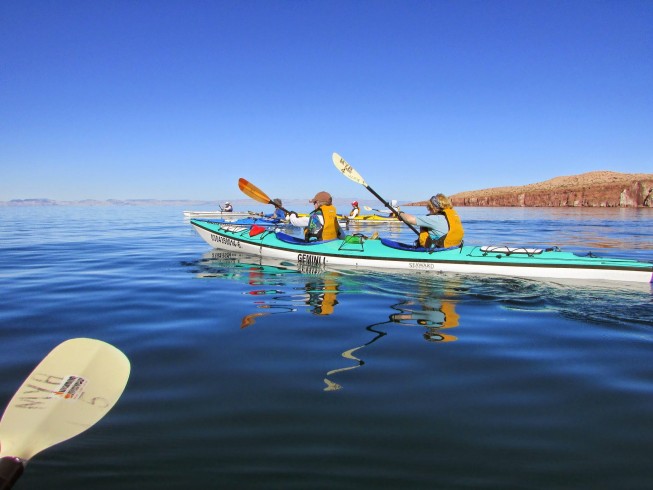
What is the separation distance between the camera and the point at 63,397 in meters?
3.20

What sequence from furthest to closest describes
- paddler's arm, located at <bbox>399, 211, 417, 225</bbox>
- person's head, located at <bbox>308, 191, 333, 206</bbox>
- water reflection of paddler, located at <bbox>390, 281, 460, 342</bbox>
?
person's head, located at <bbox>308, 191, 333, 206</bbox>
paddler's arm, located at <bbox>399, 211, 417, 225</bbox>
water reflection of paddler, located at <bbox>390, 281, 460, 342</bbox>

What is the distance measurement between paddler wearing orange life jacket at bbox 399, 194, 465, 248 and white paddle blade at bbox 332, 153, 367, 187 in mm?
2939

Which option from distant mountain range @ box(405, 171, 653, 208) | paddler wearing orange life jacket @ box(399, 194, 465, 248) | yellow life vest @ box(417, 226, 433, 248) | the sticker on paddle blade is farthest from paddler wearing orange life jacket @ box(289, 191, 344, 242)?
distant mountain range @ box(405, 171, 653, 208)

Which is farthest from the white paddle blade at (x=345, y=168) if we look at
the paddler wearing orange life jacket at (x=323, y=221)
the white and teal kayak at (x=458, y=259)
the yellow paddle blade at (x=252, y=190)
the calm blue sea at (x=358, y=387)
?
the calm blue sea at (x=358, y=387)

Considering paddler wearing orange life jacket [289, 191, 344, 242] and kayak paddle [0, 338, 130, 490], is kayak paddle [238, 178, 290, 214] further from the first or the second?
kayak paddle [0, 338, 130, 490]

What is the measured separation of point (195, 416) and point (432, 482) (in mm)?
1764

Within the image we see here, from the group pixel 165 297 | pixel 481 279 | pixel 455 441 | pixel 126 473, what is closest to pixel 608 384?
pixel 455 441

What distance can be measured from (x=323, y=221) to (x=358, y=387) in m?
8.01

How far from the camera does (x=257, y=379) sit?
13.2 ft

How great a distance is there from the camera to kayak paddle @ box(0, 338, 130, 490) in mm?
2725

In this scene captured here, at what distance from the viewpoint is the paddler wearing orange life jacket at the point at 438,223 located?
9.84 meters

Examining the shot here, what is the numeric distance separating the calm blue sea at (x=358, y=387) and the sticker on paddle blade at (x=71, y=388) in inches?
12.2

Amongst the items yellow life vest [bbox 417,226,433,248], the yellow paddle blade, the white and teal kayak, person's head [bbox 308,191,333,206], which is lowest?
the white and teal kayak

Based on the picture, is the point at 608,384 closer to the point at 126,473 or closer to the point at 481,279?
the point at 126,473
